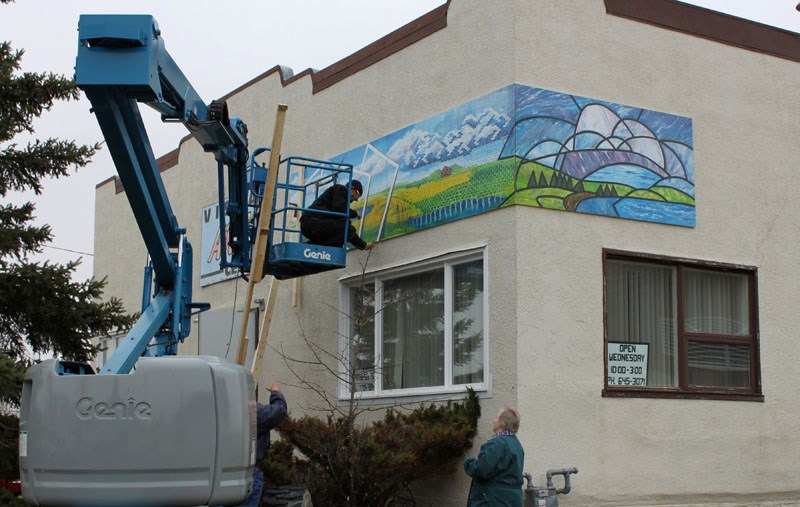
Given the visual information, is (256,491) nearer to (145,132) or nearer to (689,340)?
(145,132)

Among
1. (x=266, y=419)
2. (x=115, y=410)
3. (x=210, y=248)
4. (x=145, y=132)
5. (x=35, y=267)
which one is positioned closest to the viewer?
(x=115, y=410)

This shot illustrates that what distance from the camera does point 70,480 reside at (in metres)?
6.16

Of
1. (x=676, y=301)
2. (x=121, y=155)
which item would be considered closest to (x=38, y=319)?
(x=121, y=155)

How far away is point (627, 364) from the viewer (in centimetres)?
1162

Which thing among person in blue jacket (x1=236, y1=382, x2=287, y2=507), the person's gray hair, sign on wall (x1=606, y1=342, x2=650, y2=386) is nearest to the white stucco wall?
sign on wall (x1=606, y1=342, x2=650, y2=386)

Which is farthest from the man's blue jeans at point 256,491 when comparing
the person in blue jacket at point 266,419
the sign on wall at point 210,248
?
the sign on wall at point 210,248

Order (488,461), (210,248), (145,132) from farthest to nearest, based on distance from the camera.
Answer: (210,248), (488,461), (145,132)

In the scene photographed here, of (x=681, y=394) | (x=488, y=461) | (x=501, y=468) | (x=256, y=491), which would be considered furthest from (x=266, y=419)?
(x=681, y=394)

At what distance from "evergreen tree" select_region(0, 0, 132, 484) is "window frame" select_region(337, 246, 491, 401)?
3.03 metres

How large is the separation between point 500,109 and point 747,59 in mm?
3681

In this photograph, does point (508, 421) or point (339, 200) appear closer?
point (508, 421)

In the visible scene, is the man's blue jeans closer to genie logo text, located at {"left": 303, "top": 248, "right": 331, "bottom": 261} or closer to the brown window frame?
genie logo text, located at {"left": 303, "top": 248, "right": 331, "bottom": 261}

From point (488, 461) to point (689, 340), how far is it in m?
4.17

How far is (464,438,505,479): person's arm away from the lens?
8.99 metres
